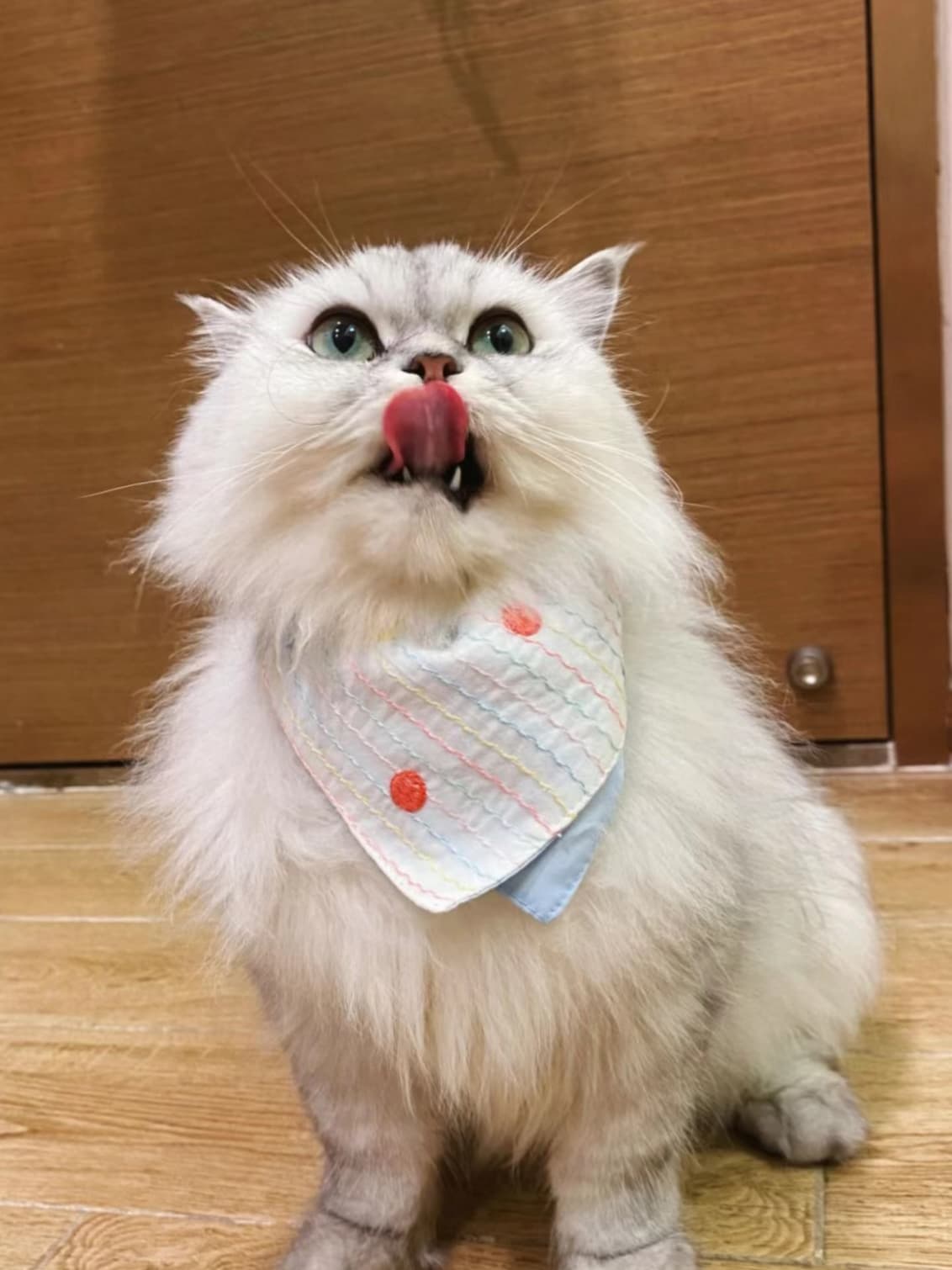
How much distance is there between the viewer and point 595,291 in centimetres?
84

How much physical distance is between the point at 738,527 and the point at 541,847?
43.3 inches

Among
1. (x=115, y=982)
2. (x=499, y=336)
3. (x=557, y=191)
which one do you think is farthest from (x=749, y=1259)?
(x=557, y=191)

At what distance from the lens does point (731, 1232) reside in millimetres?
770

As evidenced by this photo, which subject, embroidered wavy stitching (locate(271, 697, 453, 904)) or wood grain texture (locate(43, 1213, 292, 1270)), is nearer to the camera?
embroidered wavy stitching (locate(271, 697, 453, 904))

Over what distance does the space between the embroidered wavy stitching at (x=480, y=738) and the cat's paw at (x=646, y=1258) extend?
300mm

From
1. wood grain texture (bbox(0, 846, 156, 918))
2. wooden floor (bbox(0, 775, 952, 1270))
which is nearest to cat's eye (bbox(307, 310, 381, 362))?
wooden floor (bbox(0, 775, 952, 1270))

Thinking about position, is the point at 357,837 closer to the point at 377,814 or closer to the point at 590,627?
the point at 377,814

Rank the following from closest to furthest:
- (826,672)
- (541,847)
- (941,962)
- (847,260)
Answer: (541,847) < (941,962) < (847,260) < (826,672)

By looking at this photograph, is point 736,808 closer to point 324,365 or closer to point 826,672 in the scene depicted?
point 324,365

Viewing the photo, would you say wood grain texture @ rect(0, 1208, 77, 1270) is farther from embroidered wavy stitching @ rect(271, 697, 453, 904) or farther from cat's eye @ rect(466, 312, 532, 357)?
cat's eye @ rect(466, 312, 532, 357)

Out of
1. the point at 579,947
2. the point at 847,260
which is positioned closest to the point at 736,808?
the point at 579,947

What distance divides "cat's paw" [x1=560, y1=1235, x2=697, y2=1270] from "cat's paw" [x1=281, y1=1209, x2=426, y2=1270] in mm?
112

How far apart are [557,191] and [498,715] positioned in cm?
116

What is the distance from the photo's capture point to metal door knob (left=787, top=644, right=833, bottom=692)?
164cm
